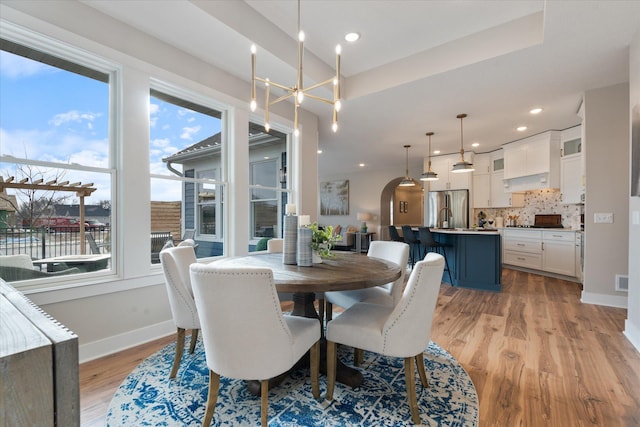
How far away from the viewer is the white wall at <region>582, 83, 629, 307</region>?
137 inches

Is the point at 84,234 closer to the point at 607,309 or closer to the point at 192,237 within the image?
the point at 192,237

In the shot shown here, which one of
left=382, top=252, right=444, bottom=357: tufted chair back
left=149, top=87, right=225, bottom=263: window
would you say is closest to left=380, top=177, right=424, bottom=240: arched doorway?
left=149, top=87, right=225, bottom=263: window

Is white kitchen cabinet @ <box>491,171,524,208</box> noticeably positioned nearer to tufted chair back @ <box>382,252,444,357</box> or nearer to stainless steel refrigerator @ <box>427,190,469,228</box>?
stainless steel refrigerator @ <box>427,190,469,228</box>

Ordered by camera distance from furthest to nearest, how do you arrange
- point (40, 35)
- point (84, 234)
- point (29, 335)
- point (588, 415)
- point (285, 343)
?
point (84, 234)
point (40, 35)
point (588, 415)
point (285, 343)
point (29, 335)

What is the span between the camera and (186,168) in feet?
10.1

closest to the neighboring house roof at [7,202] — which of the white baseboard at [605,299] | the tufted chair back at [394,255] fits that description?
the tufted chair back at [394,255]

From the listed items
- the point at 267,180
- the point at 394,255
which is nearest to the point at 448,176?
the point at 267,180

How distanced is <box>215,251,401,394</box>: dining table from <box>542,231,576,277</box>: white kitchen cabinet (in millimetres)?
4738

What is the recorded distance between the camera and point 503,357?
2.34 m

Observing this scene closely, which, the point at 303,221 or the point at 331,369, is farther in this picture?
the point at 303,221

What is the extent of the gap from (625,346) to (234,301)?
3328mm

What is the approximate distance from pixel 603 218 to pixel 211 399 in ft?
15.1

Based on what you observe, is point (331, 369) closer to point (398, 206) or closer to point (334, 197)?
point (334, 197)

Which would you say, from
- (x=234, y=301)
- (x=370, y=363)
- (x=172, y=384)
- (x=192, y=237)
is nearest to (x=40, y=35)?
(x=192, y=237)
